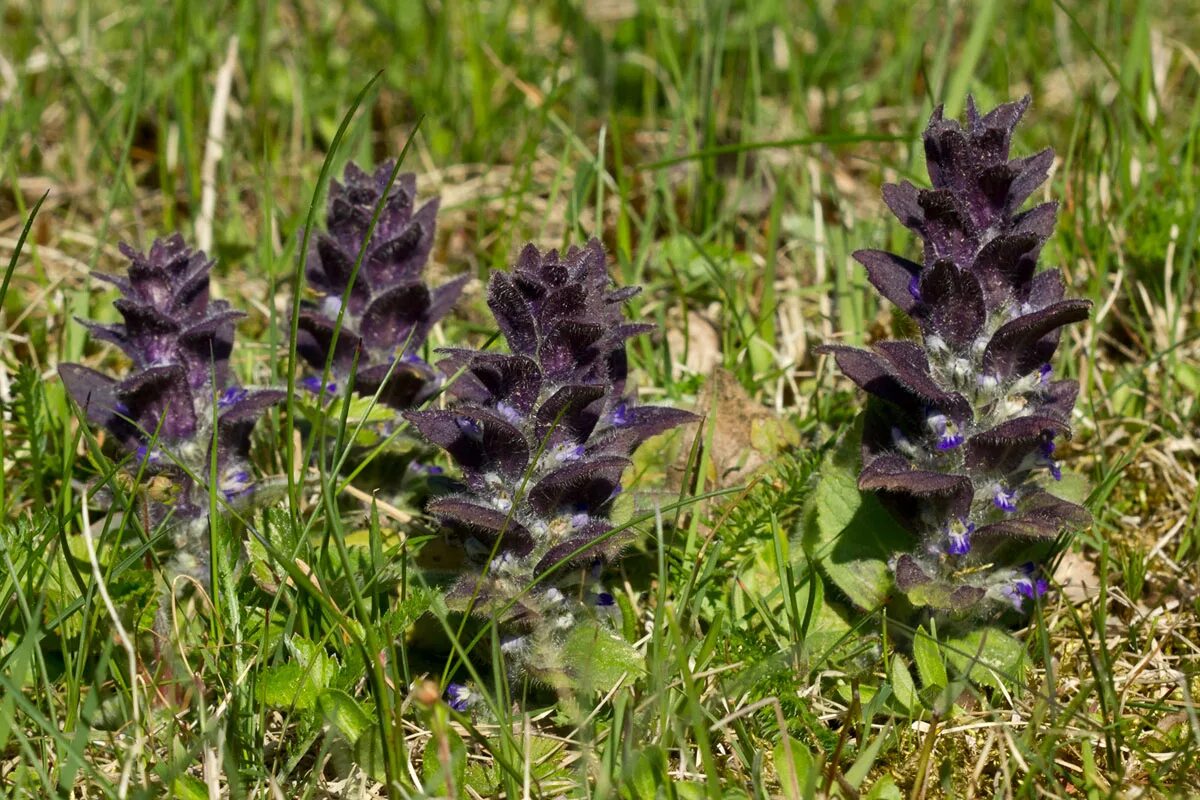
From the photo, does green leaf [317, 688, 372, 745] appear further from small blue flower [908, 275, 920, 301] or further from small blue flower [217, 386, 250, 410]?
small blue flower [908, 275, 920, 301]

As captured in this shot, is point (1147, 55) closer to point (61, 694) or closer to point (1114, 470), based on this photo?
point (1114, 470)

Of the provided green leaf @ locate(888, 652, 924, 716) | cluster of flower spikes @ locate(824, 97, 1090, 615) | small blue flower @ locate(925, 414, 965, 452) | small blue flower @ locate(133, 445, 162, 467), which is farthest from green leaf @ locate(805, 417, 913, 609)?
small blue flower @ locate(133, 445, 162, 467)

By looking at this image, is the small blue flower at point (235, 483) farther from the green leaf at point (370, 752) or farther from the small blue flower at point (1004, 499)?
the small blue flower at point (1004, 499)

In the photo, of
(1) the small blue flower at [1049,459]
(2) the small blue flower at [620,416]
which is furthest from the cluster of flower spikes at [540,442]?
(1) the small blue flower at [1049,459]

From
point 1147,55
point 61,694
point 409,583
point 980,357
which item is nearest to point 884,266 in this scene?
point 980,357

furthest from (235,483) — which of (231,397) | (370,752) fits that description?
(370,752)

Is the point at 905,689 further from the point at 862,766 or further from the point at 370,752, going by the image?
the point at 370,752
